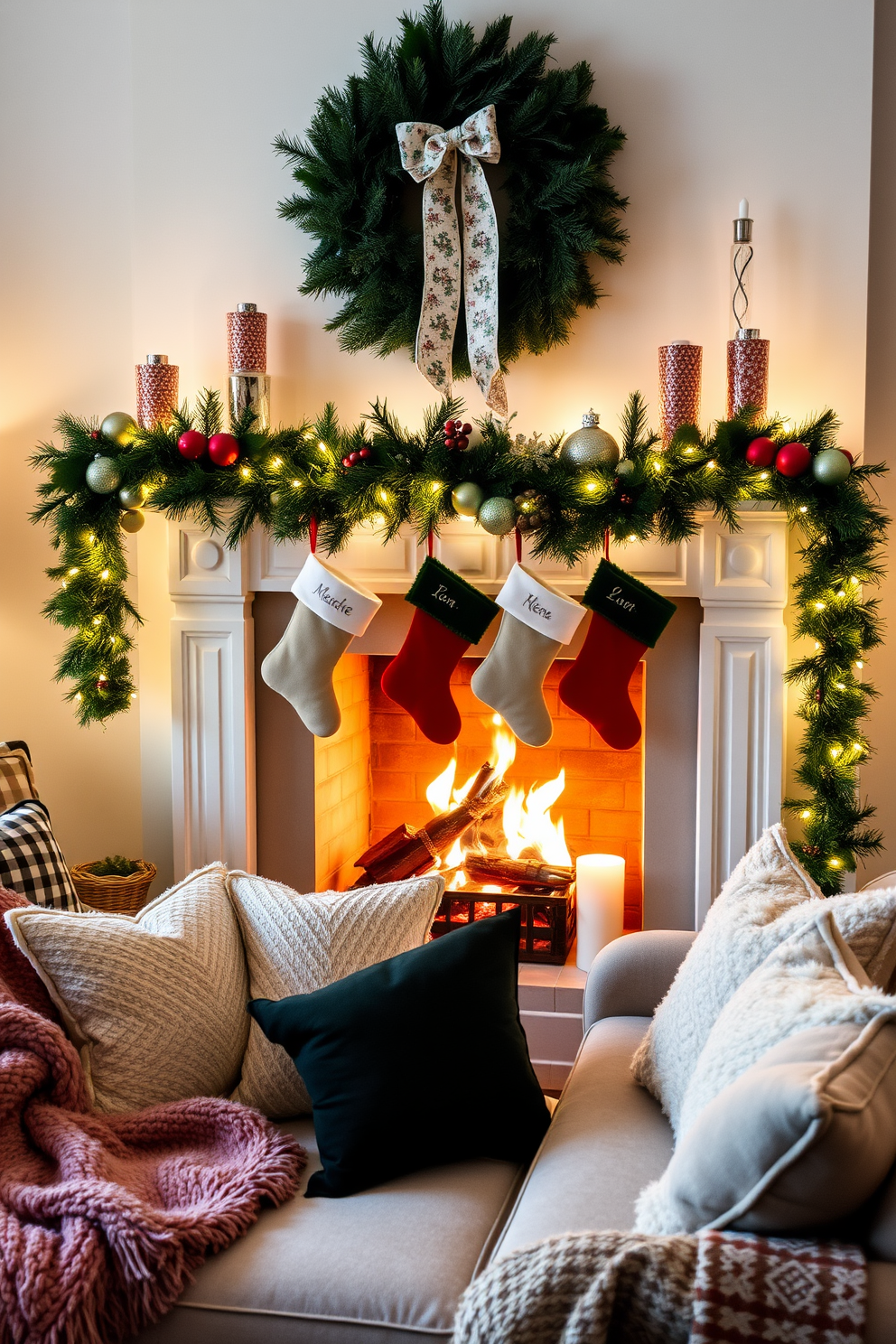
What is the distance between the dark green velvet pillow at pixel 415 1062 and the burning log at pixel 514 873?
1.08 m

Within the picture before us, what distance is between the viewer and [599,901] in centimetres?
255

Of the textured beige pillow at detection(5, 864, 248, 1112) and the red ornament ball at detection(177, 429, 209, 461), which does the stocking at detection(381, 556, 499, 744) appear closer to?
the red ornament ball at detection(177, 429, 209, 461)

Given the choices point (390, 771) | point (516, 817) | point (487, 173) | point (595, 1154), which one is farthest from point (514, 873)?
point (487, 173)

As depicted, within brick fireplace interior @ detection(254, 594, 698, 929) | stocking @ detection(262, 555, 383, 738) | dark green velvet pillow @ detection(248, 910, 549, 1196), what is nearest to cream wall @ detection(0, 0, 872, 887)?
brick fireplace interior @ detection(254, 594, 698, 929)

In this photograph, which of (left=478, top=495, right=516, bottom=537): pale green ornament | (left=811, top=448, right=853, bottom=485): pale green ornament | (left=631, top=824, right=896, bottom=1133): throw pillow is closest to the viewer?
(left=631, top=824, right=896, bottom=1133): throw pillow

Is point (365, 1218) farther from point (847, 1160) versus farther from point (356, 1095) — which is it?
point (847, 1160)

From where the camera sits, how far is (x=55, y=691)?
3.08 metres

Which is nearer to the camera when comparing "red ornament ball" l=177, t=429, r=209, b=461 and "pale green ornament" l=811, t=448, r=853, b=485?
"pale green ornament" l=811, t=448, r=853, b=485

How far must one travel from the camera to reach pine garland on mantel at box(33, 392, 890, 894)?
2.32 m

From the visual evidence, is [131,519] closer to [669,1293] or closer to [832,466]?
[832,466]

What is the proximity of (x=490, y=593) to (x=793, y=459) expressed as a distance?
0.74 m

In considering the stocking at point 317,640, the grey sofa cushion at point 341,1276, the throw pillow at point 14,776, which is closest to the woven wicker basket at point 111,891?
the throw pillow at point 14,776

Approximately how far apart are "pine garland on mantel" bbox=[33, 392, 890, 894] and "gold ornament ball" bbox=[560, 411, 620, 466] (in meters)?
0.02

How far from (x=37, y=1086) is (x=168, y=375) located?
1696 millimetres
